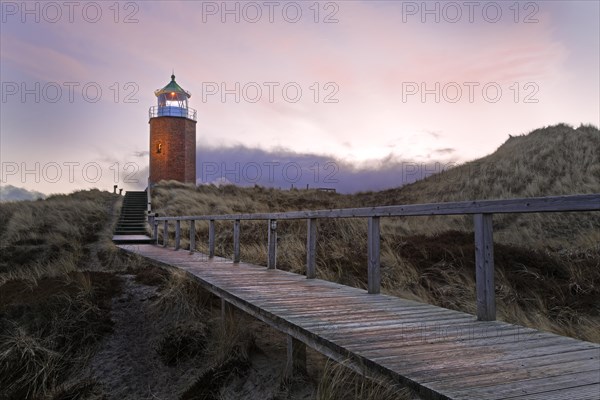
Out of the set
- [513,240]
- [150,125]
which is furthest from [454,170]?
[150,125]

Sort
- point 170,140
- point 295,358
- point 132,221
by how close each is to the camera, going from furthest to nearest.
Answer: point 170,140 < point 132,221 < point 295,358

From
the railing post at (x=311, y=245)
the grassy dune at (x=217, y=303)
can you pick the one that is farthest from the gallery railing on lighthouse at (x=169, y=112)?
the railing post at (x=311, y=245)

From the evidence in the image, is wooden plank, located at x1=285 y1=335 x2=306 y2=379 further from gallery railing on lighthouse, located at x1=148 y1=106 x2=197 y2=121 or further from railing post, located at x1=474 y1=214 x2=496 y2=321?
gallery railing on lighthouse, located at x1=148 y1=106 x2=197 y2=121

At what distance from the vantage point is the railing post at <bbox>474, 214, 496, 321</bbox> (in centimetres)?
351

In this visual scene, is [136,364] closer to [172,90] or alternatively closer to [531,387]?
[531,387]

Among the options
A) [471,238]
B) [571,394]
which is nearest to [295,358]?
[571,394]

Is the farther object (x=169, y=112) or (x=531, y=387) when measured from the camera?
(x=169, y=112)

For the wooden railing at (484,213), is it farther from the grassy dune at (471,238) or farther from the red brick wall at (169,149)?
the red brick wall at (169,149)

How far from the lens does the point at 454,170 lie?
28.5 m

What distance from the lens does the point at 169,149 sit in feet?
114

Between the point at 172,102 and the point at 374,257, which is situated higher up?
the point at 172,102

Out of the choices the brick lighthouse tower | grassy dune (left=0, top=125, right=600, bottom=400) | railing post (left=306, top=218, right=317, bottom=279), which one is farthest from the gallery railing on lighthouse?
railing post (left=306, top=218, right=317, bottom=279)

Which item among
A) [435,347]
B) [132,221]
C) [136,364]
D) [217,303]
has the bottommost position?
[136,364]

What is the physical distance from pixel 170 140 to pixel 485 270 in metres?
33.8
